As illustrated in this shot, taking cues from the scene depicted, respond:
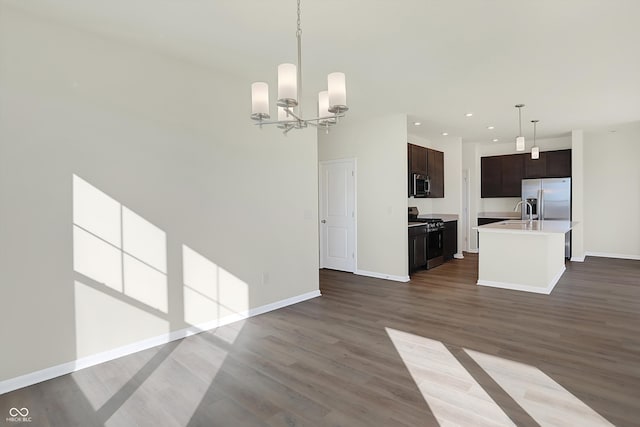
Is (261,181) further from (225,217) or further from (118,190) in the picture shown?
(118,190)

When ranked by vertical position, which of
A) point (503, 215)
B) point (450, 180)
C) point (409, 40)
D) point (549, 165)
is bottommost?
point (503, 215)

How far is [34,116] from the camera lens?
2645 mm

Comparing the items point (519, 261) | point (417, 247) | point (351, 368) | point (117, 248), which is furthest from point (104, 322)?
point (519, 261)

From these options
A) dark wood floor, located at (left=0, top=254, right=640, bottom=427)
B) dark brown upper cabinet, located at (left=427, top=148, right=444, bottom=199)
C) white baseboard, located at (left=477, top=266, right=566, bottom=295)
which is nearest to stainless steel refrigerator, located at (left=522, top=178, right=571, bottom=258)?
dark brown upper cabinet, located at (left=427, top=148, right=444, bottom=199)

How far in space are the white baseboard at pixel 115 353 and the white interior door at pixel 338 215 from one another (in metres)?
2.38

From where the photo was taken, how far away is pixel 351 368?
279 cm

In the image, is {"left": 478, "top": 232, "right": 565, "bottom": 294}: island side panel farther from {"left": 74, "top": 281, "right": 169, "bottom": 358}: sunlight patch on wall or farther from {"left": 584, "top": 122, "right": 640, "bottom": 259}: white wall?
{"left": 74, "top": 281, "right": 169, "bottom": 358}: sunlight patch on wall

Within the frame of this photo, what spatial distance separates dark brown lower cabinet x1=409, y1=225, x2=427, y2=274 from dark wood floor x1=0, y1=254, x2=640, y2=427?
1.49 meters

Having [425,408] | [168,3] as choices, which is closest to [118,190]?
[168,3]

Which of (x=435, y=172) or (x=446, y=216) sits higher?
(x=435, y=172)

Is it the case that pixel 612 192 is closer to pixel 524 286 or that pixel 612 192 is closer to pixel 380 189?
pixel 524 286

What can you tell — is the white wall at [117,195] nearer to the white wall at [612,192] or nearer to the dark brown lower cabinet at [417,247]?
the dark brown lower cabinet at [417,247]

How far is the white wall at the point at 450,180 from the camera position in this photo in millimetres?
7984

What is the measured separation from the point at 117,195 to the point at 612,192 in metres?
9.18
